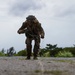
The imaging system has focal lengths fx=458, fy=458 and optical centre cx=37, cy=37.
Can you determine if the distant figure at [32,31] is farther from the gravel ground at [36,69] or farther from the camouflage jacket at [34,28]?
the gravel ground at [36,69]

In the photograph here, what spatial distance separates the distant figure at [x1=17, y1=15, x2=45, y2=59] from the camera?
64.3ft

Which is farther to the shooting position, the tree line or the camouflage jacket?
the tree line

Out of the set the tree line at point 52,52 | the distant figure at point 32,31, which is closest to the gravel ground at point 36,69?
the distant figure at point 32,31

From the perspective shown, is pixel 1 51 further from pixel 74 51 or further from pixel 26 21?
pixel 26 21

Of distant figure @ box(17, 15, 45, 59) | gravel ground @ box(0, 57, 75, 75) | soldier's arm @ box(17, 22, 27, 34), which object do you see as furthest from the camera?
soldier's arm @ box(17, 22, 27, 34)

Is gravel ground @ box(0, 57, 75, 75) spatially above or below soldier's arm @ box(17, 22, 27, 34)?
below

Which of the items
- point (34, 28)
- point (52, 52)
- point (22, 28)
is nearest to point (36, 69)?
point (34, 28)

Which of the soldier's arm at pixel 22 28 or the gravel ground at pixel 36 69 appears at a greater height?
the soldier's arm at pixel 22 28

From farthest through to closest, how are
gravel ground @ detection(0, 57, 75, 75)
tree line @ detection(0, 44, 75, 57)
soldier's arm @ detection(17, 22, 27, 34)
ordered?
tree line @ detection(0, 44, 75, 57)
soldier's arm @ detection(17, 22, 27, 34)
gravel ground @ detection(0, 57, 75, 75)

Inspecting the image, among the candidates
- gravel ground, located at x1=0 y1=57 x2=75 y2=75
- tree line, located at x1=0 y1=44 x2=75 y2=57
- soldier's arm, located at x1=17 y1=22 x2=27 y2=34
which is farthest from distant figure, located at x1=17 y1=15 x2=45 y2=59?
tree line, located at x1=0 y1=44 x2=75 y2=57

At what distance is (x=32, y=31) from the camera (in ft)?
64.9

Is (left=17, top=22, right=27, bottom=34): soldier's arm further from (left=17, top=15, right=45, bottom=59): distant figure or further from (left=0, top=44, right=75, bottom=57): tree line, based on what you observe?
(left=0, top=44, right=75, bottom=57): tree line

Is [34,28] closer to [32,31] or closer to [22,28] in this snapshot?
[32,31]

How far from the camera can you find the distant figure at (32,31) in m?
19.6
